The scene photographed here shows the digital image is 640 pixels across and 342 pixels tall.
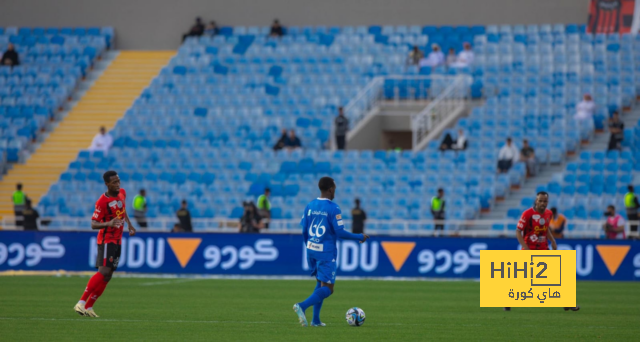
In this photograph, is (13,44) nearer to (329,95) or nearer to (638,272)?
(329,95)

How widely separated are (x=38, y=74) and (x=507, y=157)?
1840 cm

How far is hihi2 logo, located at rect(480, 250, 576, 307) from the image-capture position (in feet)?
40.8

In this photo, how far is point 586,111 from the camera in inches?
1148

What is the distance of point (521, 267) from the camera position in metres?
12.5

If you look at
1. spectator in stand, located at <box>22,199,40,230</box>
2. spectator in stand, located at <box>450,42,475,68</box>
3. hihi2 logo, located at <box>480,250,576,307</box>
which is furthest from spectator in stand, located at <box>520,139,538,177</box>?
hihi2 logo, located at <box>480,250,576,307</box>

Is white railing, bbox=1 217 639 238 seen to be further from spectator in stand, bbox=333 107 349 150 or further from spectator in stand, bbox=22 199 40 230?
spectator in stand, bbox=333 107 349 150

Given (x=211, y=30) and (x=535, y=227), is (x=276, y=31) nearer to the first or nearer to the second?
(x=211, y=30)

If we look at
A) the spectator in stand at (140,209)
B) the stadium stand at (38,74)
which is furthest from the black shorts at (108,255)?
the stadium stand at (38,74)

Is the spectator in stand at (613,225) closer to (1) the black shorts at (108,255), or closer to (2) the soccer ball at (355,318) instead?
(2) the soccer ball at (355,318)

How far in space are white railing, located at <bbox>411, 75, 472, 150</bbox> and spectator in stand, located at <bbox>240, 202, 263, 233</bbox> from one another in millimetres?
7064

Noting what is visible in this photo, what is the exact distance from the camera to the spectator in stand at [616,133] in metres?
27.5

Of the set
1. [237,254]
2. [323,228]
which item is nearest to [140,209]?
[237,254]

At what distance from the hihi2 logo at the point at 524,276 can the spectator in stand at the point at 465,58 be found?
20325 mm

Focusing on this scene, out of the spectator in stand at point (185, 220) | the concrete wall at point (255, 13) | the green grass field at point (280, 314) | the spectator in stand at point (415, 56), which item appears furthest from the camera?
the concrete wall at point (255, 13)
